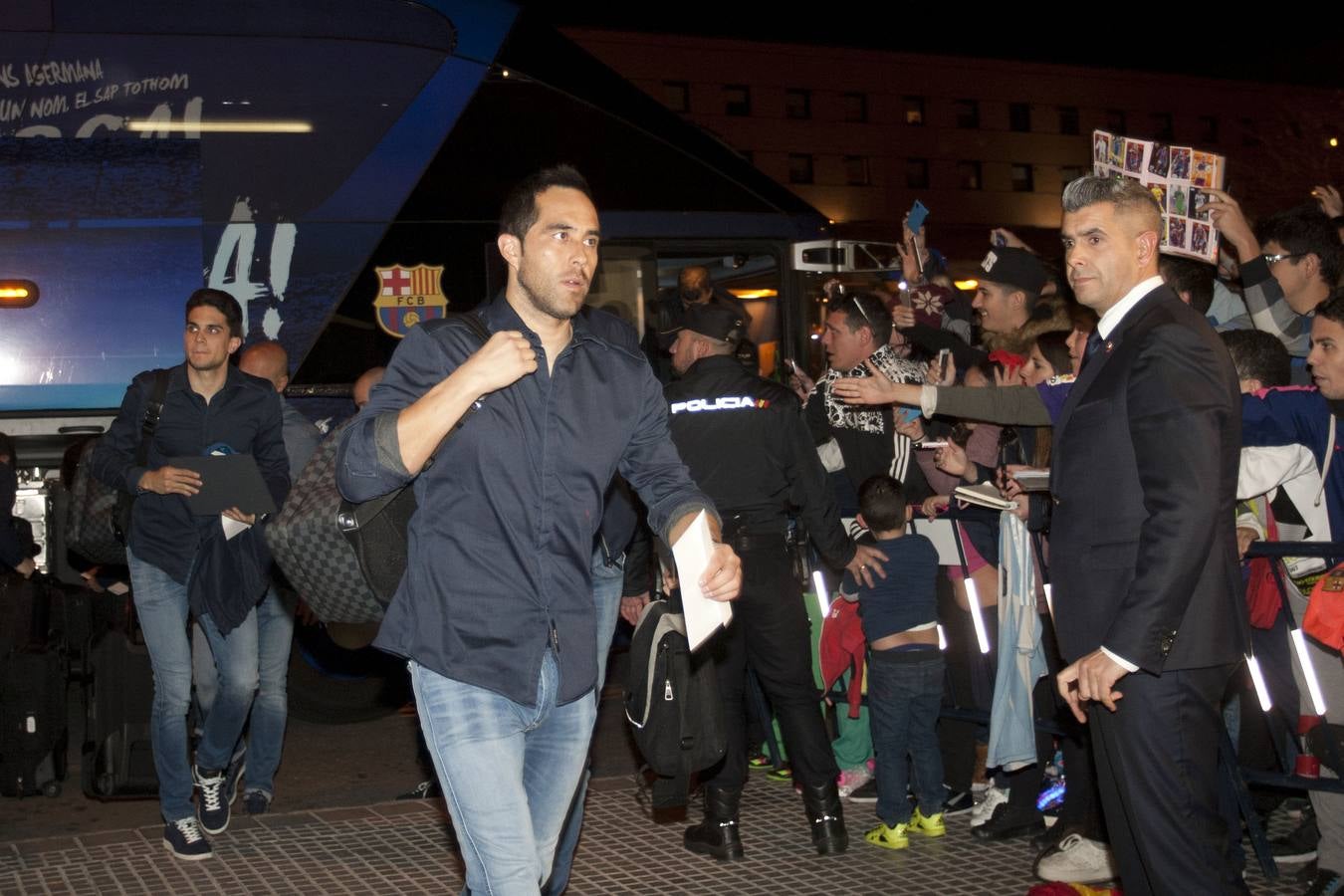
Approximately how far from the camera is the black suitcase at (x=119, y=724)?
6832 mm

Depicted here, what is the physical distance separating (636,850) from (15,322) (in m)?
5.06

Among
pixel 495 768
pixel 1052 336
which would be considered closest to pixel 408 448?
pixel 495 768

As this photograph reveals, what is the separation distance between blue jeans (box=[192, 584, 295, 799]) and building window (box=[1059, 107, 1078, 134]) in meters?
61.9

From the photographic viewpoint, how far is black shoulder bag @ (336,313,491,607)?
3381mm

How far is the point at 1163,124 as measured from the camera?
66062mm

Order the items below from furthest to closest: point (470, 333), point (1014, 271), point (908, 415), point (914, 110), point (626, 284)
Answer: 1. point (914, 110)
2. point (626, 284)
3. point (1014, 271)
4. point (908, 415)
5. point (470, 333)

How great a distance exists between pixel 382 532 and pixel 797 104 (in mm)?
56347

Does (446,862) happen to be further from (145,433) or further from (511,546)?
(511,546)

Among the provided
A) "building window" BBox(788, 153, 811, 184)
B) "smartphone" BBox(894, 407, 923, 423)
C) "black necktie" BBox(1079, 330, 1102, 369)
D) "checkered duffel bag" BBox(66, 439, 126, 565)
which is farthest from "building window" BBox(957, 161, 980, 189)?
"black necktie" BBox(1079, 330, 1102, 369)

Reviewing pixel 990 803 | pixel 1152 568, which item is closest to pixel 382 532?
pixel 1152 568

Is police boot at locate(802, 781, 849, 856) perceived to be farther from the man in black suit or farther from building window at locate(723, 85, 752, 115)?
building window at locate(723, 85, 752, 115)

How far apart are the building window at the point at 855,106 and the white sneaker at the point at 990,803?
54436 mm

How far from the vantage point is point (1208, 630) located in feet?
12.2

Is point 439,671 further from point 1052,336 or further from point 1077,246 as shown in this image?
point 1052,336
